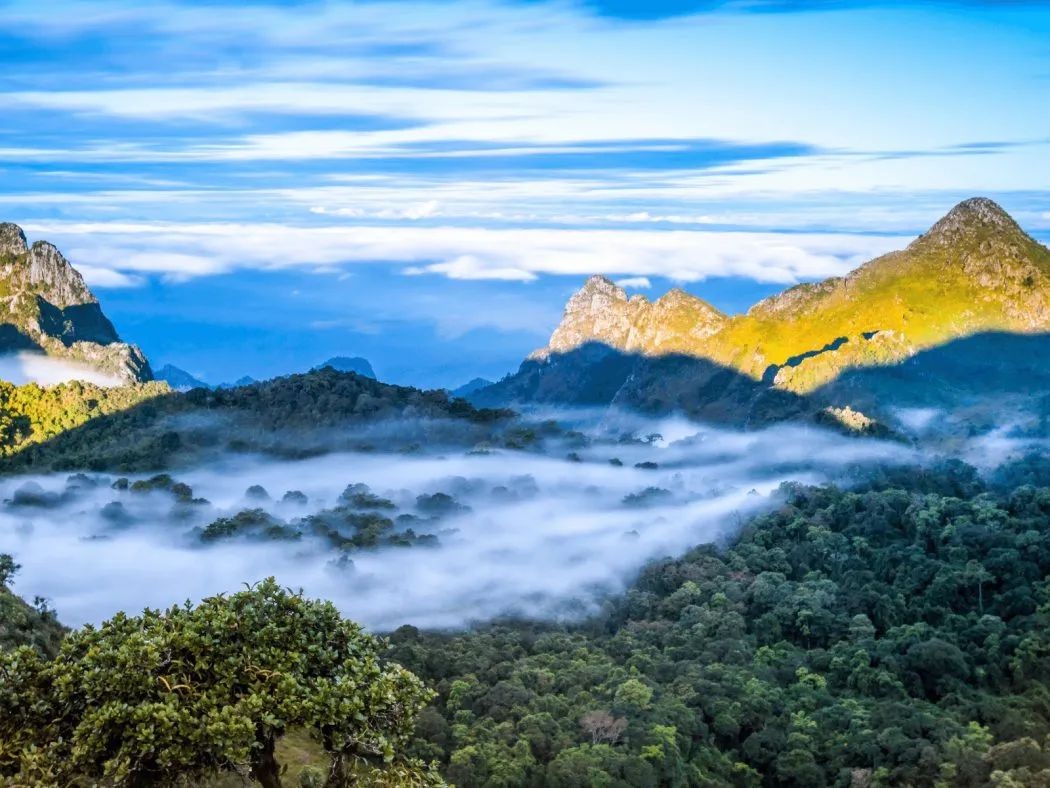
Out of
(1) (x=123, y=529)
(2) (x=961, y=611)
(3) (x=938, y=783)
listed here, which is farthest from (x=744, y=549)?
(1) (x=123, y=529)

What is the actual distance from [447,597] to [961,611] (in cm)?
5354

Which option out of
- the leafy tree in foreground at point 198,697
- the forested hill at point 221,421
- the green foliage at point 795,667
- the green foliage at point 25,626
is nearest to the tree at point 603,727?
the green foliage at point 795,667

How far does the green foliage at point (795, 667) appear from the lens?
225 feet

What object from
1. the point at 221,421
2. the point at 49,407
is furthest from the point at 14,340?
the point at 221,421

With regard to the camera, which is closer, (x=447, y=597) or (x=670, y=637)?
(x=670, y=637)

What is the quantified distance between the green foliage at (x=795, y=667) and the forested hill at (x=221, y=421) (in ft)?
224

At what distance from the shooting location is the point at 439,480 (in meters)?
171

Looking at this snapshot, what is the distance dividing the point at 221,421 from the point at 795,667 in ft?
351

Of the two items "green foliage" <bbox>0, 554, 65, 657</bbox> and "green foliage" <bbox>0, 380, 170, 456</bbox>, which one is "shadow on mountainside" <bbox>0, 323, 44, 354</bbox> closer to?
"green foliage" <bbox>0, 380, 170, 456</bbox>

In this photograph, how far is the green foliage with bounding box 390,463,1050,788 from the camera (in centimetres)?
6850

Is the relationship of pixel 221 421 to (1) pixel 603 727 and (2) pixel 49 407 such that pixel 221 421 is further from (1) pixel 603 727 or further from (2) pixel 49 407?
(1) pixel 603 727

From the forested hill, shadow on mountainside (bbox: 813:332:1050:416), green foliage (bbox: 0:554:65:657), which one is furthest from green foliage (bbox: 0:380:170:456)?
shadow on mountainside (bbox: 813:332:1050:416)

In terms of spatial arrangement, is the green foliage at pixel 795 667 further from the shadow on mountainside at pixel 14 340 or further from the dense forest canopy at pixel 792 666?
the shadow on mountainside at pixel 14 340

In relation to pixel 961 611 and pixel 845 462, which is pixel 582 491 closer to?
pixel 845 462
